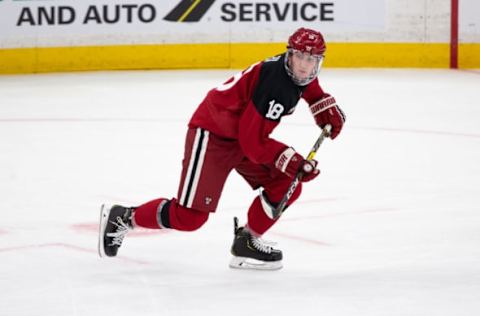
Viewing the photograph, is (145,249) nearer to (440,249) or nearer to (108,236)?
(108,236)

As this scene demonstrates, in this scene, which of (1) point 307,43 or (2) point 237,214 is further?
(2) point 237,214

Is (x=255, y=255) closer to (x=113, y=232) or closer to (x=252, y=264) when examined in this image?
(x=252, y=264)

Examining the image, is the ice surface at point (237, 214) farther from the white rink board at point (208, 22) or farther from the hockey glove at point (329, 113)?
the white rink board at point (208, 22)

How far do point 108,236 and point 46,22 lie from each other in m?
6.48

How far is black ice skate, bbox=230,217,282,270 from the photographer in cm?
372

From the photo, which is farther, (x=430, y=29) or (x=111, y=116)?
(x=430, y=29)

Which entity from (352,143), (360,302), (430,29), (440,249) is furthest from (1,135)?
(430,29)

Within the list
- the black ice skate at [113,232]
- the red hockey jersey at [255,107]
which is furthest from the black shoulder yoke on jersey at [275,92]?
the black ice skate at [113,232]

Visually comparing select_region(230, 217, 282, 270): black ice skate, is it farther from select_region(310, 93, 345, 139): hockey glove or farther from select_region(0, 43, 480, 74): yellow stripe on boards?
select_region(0, 43, 480, 74): yellow stripe on boards

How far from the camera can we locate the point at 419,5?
10.3 m

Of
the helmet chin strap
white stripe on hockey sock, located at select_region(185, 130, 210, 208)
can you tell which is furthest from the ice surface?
the helmet chin strap

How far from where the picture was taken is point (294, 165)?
339 centimetres

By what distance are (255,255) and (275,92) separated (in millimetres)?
641

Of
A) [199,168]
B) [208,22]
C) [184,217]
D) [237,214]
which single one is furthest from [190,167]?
[208,22]
